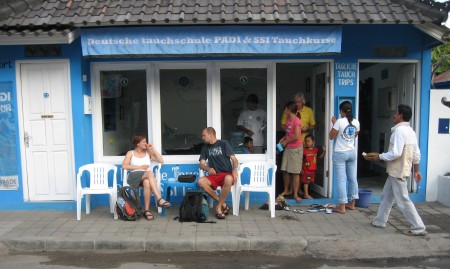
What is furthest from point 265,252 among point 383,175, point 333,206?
point 383,175

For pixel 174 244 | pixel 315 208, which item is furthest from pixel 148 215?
pixel 315 208

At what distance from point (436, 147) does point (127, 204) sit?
5215mm

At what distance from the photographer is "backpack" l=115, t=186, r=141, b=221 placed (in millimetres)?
5664

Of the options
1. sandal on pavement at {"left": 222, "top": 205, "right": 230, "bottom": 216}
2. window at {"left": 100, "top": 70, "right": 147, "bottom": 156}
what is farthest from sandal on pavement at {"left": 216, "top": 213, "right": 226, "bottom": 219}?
window at {"left": 100, "top": 70, "right": 147, "bottom": 156}

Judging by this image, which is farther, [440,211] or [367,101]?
[367,101]

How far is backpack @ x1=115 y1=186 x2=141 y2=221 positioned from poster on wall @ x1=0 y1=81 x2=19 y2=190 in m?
1.99

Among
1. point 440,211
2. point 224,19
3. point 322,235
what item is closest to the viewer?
point 322,235

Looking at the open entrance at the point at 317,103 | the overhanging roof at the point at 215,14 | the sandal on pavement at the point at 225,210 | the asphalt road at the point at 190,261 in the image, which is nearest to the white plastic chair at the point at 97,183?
the asphalt road at the point at 190,261

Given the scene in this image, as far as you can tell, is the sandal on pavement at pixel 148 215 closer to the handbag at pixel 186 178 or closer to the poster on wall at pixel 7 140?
the handbag at pixel 186 178

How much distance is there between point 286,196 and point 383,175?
296cm

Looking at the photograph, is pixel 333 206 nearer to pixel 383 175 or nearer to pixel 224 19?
pixel 383 175

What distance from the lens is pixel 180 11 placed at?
5.64 metres

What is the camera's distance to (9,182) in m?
6.32

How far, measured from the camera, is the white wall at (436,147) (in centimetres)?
645
